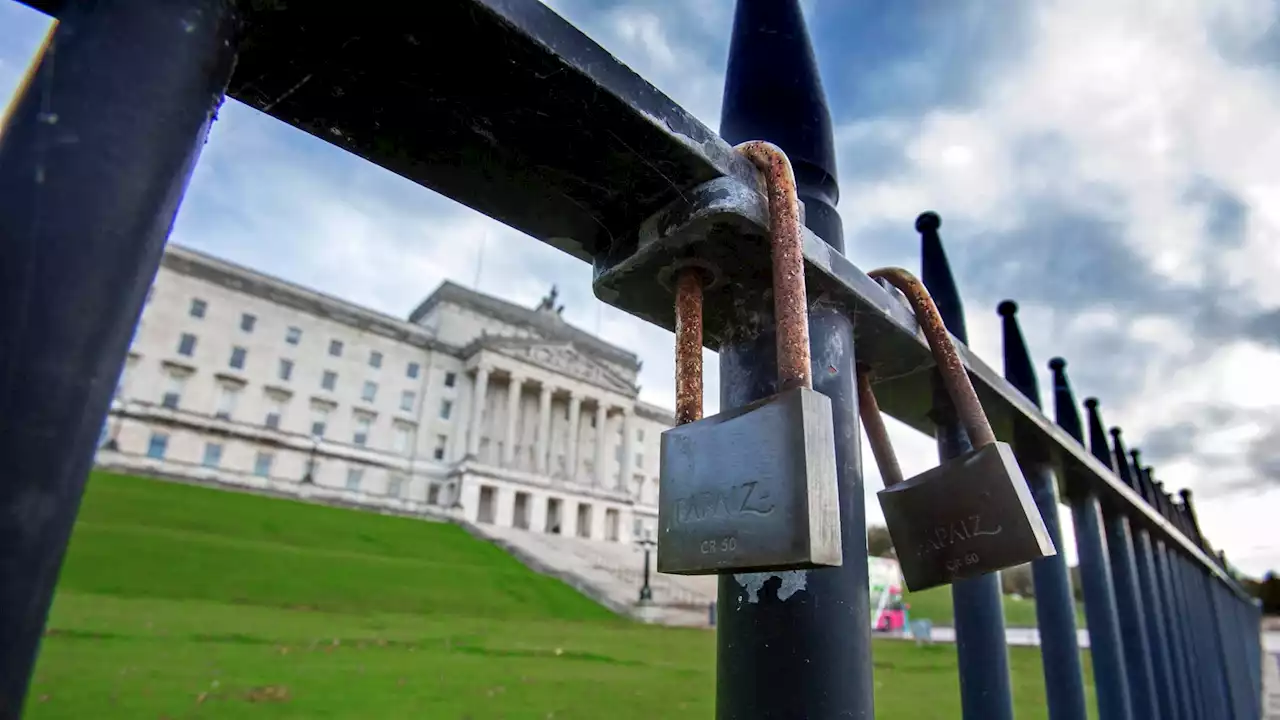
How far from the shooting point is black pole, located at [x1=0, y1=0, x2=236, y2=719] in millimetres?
699

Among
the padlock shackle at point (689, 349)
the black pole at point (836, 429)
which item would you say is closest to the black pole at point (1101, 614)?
the black pole at point (836, 429)

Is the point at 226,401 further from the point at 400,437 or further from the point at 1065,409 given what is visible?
the point at 1065,409

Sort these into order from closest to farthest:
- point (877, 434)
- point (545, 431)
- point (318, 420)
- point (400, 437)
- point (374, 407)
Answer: point (877, 434) < point (318, 420) < point (374, 407) < point (400, 437) < point (545, 431)

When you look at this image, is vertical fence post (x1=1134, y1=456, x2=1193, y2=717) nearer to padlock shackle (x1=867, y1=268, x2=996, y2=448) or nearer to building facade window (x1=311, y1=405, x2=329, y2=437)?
padlock shackle (x1=867, y1=268, x2=996, y2=448)

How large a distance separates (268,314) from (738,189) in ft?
189

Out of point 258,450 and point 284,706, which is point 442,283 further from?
point 284,706

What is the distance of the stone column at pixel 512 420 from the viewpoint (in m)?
56.4

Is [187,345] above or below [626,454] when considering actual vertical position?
above

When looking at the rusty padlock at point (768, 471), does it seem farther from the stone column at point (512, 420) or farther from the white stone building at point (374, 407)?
the stone column at point (512, 420)

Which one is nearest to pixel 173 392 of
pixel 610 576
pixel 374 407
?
pixel 374 407

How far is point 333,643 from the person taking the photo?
9.75m

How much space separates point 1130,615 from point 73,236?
5.45 meters

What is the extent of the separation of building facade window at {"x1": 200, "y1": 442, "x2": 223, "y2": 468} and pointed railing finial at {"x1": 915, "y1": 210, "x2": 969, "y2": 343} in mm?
53938

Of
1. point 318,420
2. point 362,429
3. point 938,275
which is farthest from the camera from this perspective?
point 362,429
